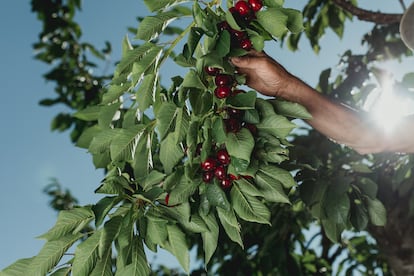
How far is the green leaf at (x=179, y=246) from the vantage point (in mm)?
1173

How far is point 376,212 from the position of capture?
1.81 meters

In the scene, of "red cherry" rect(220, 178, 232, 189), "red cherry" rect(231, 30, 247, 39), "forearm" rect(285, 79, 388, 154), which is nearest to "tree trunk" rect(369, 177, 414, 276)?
"forearm" rect(285, 79, 388, 154)

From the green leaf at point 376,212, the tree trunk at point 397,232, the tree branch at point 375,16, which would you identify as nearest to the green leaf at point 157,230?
the green leaf at point 376,212

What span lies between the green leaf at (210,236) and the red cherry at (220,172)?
137mm

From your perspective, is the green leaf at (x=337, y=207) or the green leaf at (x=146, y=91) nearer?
the green leaf at (x=146, y=91)

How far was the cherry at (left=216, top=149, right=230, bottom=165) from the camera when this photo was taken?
116cm

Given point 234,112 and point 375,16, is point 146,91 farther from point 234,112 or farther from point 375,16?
point 375,16

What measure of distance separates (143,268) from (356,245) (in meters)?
3.68

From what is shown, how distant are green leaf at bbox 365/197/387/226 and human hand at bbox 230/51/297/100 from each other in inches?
31.8

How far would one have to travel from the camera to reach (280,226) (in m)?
3.28

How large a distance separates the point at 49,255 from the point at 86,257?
0.11m

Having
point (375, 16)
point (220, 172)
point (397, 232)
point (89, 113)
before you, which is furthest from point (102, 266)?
point (375, 16)

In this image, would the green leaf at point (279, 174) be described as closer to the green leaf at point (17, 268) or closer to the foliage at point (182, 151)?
the foliage at point (182, 151)

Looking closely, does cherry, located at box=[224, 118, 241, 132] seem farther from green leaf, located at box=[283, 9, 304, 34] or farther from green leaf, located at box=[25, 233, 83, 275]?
green leaf, located at box=[25, 233, 83, 275]
